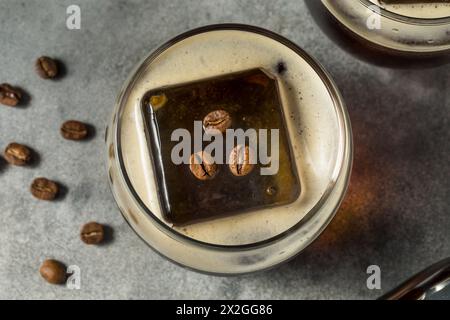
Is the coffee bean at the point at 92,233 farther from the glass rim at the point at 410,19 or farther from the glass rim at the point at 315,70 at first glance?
the glass rim at the point at 410,19

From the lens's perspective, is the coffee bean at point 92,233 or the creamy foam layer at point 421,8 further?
the coffee bean at point 92,233

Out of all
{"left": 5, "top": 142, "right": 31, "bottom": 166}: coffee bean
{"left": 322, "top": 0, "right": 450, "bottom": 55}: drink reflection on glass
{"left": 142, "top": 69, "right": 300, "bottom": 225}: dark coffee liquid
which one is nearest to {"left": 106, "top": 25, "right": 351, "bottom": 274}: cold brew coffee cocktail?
{"left": 142, "top": 69, "right": 300, "bottom": 225}: dark coffee liquid

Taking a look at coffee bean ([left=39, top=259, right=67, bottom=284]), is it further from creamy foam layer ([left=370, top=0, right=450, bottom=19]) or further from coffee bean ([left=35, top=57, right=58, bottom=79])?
creamy foam layer ([left=370, top=0, right=450, bottom=19])

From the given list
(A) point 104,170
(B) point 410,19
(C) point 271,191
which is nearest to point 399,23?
(B) point 410,19

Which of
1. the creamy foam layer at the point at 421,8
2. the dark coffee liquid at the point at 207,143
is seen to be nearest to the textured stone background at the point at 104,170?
the creamy foam layer at the point at 421,8

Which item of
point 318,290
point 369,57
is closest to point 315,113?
point 369,57

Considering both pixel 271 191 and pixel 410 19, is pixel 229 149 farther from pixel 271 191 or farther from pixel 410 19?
pixel 410 19

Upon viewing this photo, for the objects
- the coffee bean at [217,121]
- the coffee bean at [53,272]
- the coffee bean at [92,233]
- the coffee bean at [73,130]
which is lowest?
the coffee bean at [53,272]
